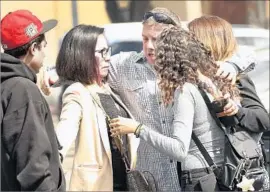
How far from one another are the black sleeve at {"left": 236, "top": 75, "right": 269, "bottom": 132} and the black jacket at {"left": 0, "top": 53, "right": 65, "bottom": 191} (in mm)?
1207

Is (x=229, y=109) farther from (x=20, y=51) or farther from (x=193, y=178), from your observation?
(x=20, y=51)

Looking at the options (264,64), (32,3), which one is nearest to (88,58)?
(264,64)

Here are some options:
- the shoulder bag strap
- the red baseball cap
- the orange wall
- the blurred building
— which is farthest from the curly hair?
the orange wall

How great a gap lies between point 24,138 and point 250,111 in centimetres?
Answer: 143

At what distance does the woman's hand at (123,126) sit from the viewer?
152 inches

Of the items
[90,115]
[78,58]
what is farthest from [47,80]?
[90,115]

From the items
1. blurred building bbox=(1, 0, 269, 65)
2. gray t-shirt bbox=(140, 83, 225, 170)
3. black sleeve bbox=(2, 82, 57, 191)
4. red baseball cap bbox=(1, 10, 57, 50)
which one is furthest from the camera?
blurred building bbox=(1, 0, 269, 65)

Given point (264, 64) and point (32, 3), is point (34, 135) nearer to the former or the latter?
point (264, 64)

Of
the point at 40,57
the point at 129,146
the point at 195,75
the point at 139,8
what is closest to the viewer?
the point at 40,57

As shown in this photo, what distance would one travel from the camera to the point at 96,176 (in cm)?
398

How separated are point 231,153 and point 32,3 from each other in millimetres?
14462

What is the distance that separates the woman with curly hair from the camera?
3.80 meters

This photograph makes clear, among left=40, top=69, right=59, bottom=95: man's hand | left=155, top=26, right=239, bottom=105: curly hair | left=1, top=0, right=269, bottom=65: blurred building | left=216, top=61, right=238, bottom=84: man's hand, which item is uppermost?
left=155, top=26, right=239, bottom=105: curly hair

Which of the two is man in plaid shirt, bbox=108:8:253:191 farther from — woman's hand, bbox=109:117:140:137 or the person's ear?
the person's ear
